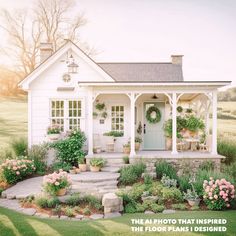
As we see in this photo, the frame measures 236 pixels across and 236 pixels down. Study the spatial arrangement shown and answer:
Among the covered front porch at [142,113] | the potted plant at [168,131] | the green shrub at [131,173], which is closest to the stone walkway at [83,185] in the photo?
the green shrub at [131,173]

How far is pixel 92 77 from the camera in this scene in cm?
1507

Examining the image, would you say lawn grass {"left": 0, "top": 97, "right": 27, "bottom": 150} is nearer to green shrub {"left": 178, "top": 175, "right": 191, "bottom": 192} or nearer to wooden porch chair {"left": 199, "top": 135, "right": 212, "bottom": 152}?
wooden porch chair {"left": 199, "top": 135, "right": 212, "bottom": 152}

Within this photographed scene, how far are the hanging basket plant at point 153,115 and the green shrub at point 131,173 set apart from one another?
13.5 ft

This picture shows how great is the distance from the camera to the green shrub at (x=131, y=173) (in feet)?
37.4

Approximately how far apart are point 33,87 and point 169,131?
6.47 metres

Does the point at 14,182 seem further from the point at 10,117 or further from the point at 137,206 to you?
the point at 10,117

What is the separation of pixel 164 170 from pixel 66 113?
211 inches

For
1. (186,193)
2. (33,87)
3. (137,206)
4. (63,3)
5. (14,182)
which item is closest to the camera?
(137,206)

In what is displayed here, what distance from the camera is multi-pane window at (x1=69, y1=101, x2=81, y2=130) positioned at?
49.3ft

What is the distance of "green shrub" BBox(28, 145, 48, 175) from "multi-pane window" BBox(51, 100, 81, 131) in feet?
4.26

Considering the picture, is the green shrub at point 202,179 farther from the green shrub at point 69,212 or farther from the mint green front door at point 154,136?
the mint green front door at point 154,136

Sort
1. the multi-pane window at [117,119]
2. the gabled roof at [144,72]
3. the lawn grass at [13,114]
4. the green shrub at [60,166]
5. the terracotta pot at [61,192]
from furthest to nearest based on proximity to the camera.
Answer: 1. the lawn grass at [13,114]
2. the gabled roof at [144,72]
3. the multi-pane window at [117,119]
4. the green shrub at [60,166]
5. the terracotta pot at [61,192]

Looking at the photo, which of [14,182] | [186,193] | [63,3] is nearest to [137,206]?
[186,193]

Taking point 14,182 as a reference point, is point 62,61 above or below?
above
